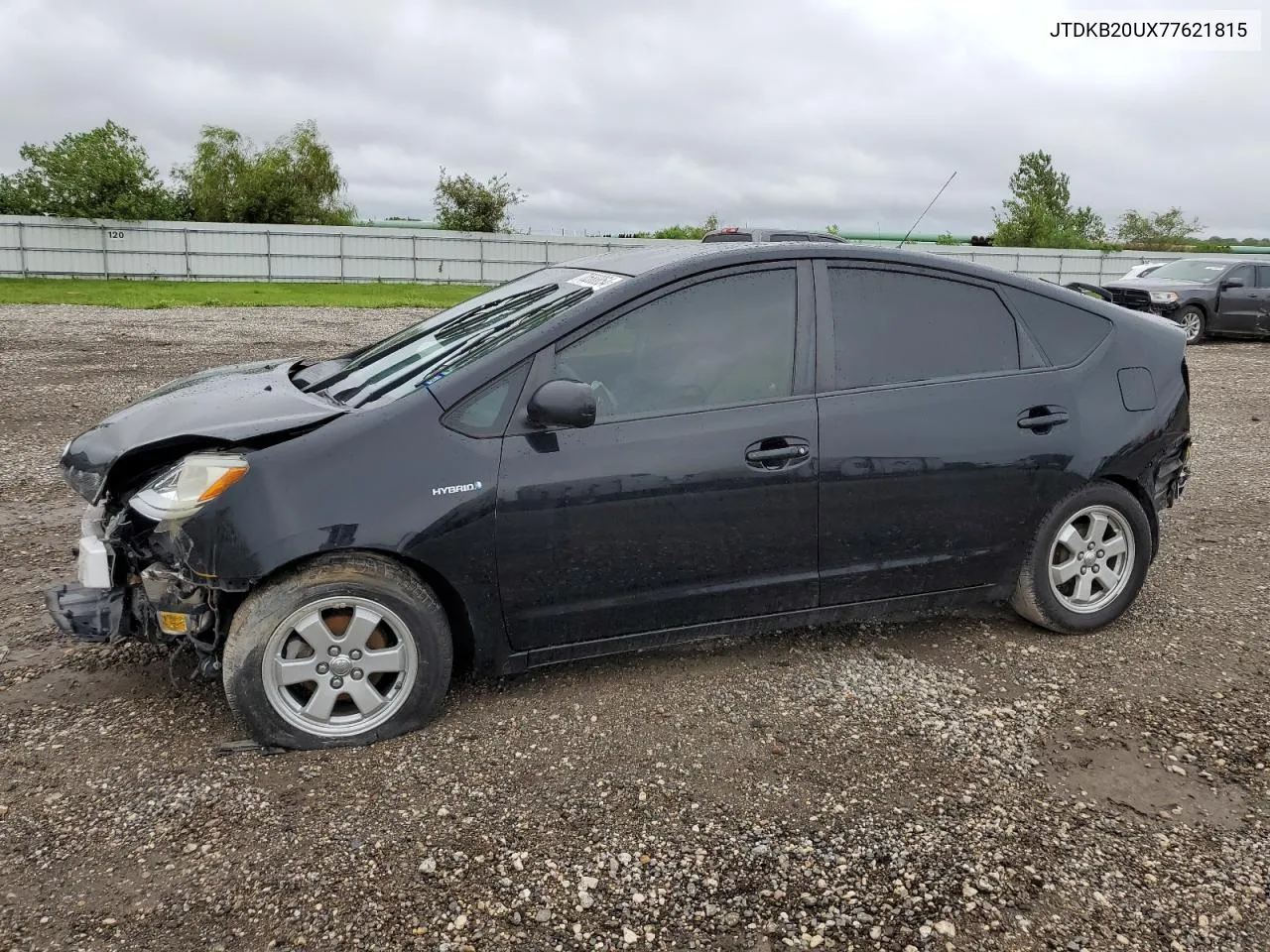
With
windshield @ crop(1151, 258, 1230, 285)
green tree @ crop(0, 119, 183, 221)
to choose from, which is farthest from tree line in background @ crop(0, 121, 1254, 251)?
windshield @ crop(1151, 258, 1230, 285)

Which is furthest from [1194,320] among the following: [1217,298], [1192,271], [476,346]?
[476,346]

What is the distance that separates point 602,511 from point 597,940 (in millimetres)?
1444

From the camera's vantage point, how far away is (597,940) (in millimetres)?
2562

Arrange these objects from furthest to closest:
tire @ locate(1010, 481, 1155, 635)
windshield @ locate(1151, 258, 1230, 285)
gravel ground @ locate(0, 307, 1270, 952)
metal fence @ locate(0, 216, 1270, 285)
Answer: metal fence @ locate(0, 216, 1270, 285)
windshield @ locate(1151, 258, 1230, 285)
tire @ locate(1010, 481, 1155, 635)
gravel ground @ locate(0, 307, 1270, 952)

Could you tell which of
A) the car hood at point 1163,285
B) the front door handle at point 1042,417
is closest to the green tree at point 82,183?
the car hood at point 1163,285

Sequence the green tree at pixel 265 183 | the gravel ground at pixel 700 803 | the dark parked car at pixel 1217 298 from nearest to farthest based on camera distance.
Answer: the gravel ground at pixel 700 803 < the dark parked car at pixel 1217 298 < the green tree at pixel 265 183

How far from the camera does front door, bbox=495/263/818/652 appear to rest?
350 centimetres

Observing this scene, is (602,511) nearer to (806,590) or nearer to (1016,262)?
(806,590)

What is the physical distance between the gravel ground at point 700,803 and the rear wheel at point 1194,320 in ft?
51.4

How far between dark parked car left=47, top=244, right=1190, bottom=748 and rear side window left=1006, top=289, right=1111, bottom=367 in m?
0.01

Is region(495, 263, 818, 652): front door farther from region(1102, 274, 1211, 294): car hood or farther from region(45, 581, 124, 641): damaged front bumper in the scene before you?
region(1102, 274, 1211, 294): car hood

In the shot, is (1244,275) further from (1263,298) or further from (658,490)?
(658,490)

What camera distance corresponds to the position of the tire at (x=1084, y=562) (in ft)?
14.2

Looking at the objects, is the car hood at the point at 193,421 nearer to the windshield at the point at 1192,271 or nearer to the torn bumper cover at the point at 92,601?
the torn bumper cover at the point at 92,601
